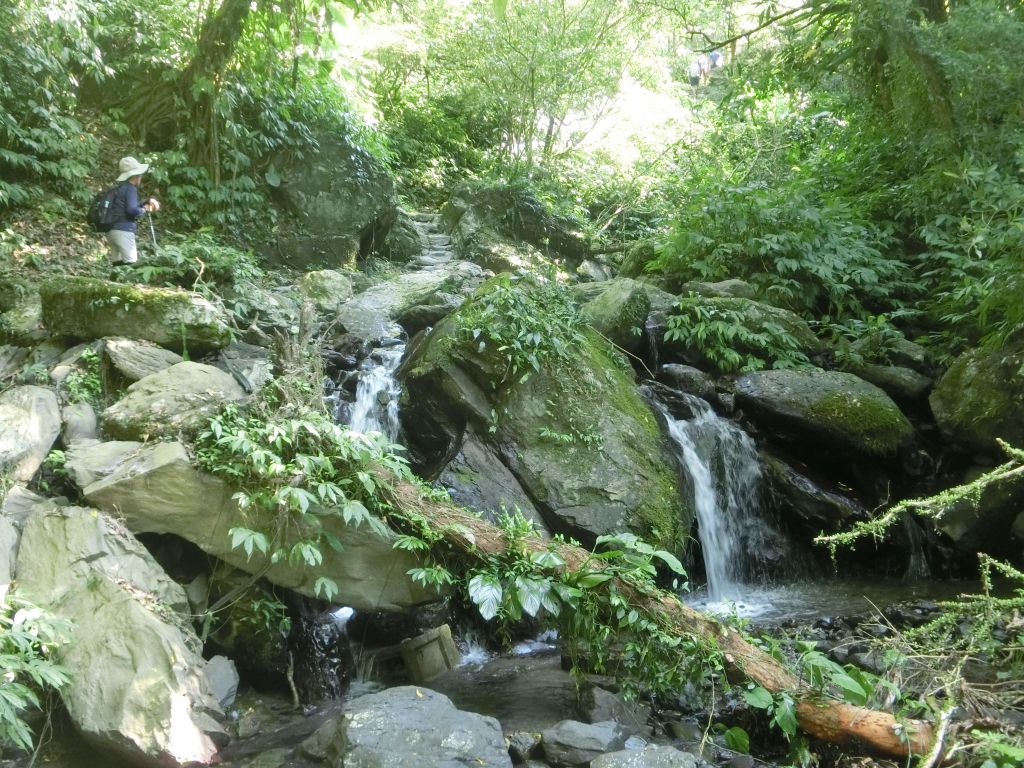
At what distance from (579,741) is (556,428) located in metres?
3.44

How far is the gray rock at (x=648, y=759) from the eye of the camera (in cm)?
378

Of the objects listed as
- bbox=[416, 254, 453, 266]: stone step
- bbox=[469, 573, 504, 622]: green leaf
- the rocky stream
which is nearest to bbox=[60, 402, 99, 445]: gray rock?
the rocky stream

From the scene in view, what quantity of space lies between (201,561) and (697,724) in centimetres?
348

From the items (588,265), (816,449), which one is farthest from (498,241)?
(816,449)

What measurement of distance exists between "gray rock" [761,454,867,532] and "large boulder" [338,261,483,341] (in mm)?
4677

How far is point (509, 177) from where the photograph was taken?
15.8 metres

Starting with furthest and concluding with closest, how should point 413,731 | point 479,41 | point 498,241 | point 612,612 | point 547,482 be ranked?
point 479,41 < point 498,241 < point 547,482 < point 612,612 < point 413,731

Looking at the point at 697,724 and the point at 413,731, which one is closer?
the point at 413,731

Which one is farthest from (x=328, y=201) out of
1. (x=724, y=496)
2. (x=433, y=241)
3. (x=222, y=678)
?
(x=222, y=678)

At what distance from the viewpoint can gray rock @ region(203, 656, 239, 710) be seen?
475 cm

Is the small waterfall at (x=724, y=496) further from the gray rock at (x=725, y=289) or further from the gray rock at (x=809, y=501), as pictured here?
the gray rock at (x=725, y=289)

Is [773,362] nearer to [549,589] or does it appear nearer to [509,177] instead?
[549,589]

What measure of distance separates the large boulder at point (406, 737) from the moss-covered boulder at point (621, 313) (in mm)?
5617

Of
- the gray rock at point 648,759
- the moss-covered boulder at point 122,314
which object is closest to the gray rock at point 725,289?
the moss-covered boulder at point 122,314
